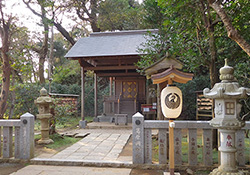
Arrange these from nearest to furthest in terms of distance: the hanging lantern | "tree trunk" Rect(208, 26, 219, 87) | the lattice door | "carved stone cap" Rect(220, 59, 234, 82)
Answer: "carved stone cap" Rect(220, 59, 234, 82) → the hanging lantern → "tree trunk" Rect(208, 26, 219, 87) → the lattice door

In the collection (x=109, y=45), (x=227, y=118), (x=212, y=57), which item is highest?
(x=109, y=45)

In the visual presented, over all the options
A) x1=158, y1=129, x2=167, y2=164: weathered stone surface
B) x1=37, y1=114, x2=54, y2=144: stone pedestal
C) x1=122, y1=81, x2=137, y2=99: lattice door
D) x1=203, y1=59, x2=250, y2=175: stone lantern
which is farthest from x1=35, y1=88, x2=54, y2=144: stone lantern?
x1=122, y1=81, x2=137, y2=99: lattice door

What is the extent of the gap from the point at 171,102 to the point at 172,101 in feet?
0.09

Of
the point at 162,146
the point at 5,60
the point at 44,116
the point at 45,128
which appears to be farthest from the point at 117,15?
the point at 162,146

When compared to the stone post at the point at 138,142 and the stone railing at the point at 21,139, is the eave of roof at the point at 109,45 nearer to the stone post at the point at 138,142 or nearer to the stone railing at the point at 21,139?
the stone post at the point at 138,142

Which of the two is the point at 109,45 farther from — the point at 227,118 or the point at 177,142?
the point at 227,118

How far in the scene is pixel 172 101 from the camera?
4105 millimetres

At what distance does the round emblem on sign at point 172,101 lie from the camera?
4098 mm

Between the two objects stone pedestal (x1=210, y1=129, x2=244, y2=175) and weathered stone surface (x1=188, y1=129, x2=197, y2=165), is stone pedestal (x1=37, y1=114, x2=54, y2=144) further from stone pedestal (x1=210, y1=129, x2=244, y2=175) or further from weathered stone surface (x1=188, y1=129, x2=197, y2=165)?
stone pedestal (x1=210, y1=129, x2=244, y2=175)

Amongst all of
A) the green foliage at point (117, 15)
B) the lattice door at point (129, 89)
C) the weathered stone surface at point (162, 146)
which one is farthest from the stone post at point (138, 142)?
the green foliage at point (117, 15)

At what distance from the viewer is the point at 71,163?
528 cm

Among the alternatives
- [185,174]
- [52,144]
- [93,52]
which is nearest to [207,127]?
[185,174]

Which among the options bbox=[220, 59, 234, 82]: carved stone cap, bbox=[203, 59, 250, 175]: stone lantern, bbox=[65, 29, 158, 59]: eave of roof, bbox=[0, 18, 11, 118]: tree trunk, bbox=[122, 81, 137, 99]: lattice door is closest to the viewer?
bbox=[203, 59, 250, 175]: stone lantern

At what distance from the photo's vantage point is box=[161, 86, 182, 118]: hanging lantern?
409 centimetres
